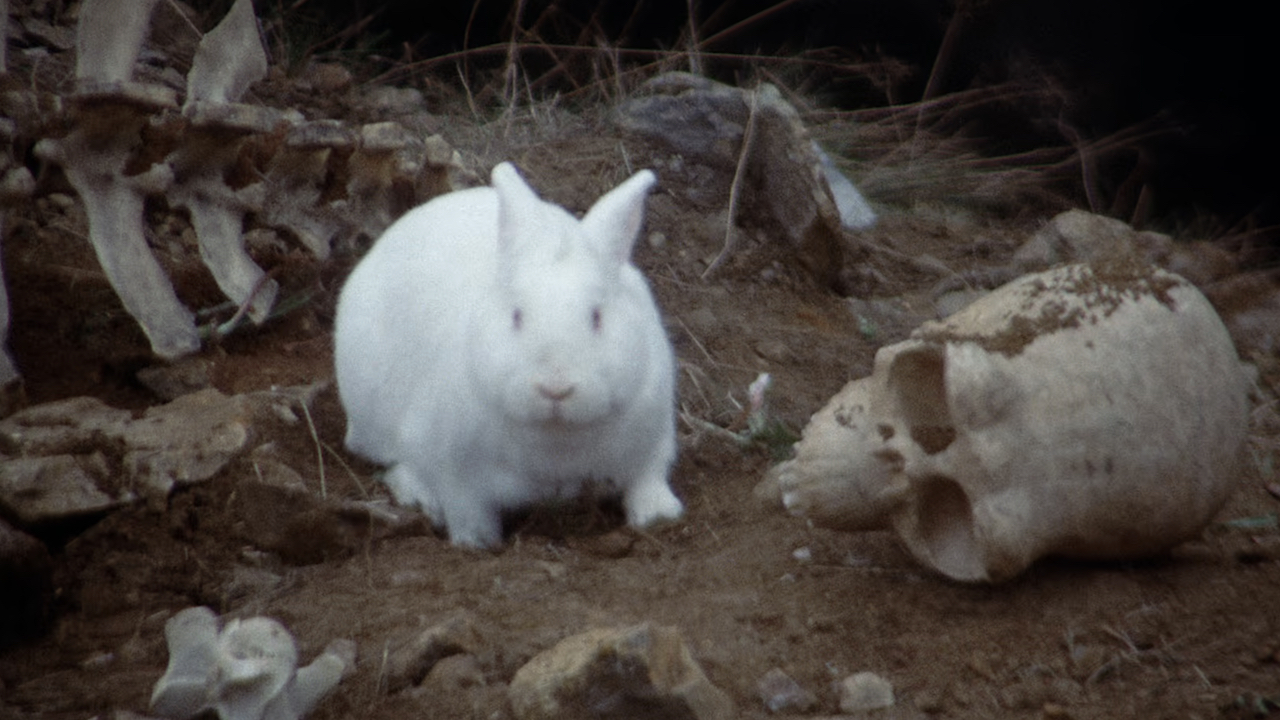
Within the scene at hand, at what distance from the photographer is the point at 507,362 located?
3.22 metres

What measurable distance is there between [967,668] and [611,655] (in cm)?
71

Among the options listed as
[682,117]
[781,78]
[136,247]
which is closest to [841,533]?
[136,247]

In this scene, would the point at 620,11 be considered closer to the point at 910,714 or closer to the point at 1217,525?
the point at 1217,525

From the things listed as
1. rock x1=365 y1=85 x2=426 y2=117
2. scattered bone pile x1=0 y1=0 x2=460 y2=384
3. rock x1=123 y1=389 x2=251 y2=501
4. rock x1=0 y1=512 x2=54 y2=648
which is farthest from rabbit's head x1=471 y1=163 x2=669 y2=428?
rock x1=365 y1=85 x2=426 y2=117

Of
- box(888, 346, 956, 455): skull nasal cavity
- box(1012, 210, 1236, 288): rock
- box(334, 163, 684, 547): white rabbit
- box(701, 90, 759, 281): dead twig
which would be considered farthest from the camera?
box(701, 90, 759, 281): dead twig

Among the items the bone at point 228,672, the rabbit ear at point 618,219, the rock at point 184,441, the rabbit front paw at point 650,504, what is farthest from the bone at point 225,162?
the bone at point 228,672

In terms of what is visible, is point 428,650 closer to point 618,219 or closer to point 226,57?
point 618,219

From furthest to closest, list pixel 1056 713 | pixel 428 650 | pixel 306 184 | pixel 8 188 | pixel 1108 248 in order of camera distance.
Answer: pixel 1108 248 → pixel 306 184 → pixel 8 188 → pixel 428 650 → pixel 1056 713

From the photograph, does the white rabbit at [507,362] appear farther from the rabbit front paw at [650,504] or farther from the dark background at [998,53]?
the dark background at [998,53]

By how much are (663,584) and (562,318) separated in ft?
2.28

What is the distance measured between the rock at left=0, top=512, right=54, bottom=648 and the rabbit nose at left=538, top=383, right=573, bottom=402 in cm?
119

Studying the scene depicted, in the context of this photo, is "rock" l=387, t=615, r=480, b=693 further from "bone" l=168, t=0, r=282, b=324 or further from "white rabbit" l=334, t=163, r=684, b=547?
"bone" l=168, t=0, r=282, b=324

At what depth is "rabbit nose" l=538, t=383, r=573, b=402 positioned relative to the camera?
3.13m

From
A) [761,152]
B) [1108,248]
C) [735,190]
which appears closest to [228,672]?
[735,190]
